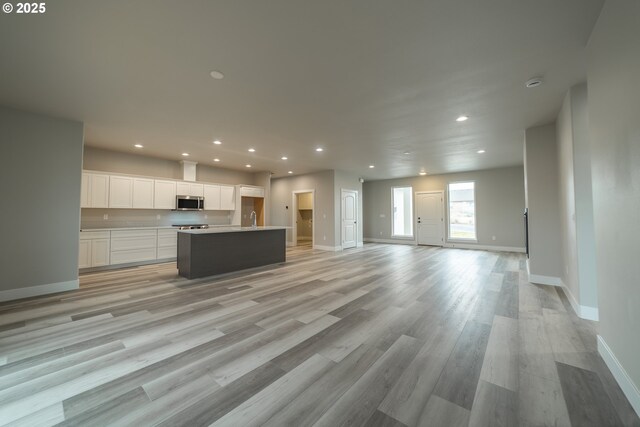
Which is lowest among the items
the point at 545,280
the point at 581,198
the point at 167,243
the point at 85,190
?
the point at 545,280

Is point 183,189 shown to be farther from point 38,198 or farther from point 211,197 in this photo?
point 38,198

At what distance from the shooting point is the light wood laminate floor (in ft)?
4.85

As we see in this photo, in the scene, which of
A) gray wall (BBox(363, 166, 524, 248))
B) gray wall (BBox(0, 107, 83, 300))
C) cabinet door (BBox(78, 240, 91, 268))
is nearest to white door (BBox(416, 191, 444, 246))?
gray wall (BBox(363, 166, 524, 248))

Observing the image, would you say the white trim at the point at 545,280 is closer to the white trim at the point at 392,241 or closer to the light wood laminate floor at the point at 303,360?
the light wood laminate floor at the point at 303,360

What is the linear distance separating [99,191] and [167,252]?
196 centimetres

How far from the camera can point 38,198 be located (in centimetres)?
370

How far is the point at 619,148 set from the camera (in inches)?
66.4

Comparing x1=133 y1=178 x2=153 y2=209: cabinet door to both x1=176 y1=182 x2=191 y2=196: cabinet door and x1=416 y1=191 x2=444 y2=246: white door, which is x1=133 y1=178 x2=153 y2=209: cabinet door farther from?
x1=416 y1=191 x2=444 y2=246: white door

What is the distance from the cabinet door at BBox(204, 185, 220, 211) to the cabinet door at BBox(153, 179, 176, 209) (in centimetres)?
85

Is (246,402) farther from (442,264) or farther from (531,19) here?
(442,264)

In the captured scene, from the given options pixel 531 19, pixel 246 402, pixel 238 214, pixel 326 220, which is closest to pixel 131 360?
pixel 246 402

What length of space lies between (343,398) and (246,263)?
4226mm

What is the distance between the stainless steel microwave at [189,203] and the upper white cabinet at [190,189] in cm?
10

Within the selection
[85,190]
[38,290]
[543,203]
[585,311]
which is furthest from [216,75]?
[543,203]
